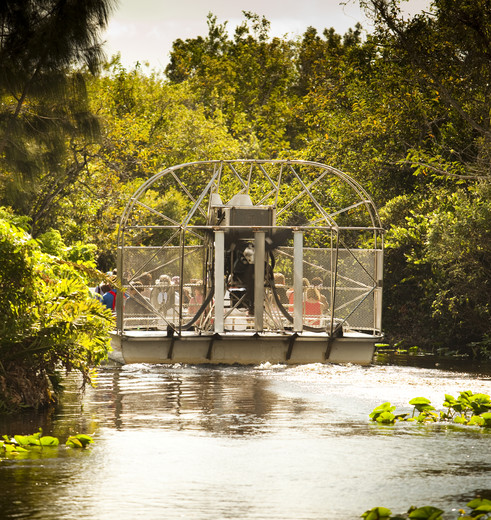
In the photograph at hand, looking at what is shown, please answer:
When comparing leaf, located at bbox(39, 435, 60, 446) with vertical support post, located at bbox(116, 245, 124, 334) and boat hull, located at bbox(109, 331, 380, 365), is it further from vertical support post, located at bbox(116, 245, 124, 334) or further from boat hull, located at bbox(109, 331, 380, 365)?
vertical support post, located at bbox(116, 245, 124, 334)

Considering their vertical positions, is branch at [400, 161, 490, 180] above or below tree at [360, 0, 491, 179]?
below

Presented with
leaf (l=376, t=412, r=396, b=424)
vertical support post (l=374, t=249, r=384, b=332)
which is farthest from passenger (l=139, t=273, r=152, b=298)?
leaf (l=376, t=412, r=396, b=424)

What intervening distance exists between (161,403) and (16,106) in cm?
962

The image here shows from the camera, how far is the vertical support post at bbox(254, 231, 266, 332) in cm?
2150

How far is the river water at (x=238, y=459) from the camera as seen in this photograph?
8.62 m

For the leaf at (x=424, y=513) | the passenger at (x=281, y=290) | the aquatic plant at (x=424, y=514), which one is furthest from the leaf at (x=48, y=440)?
the passenger at (x=281, y=290)

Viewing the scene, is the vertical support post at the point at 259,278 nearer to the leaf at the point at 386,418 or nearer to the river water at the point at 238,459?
the river water at the point at 238,459

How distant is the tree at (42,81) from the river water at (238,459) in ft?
22.2

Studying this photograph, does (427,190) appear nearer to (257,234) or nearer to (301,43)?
(257,234)

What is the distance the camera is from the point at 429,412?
1380 centimetres

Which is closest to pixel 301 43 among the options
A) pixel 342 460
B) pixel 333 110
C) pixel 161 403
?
pixel 333 110

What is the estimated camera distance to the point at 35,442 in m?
11.1

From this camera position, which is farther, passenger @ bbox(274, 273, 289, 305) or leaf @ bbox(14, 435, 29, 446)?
passenger @ bbox(274, 273, 289, 305)

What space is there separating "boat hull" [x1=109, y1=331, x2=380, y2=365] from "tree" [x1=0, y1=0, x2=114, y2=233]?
4.74 metres
